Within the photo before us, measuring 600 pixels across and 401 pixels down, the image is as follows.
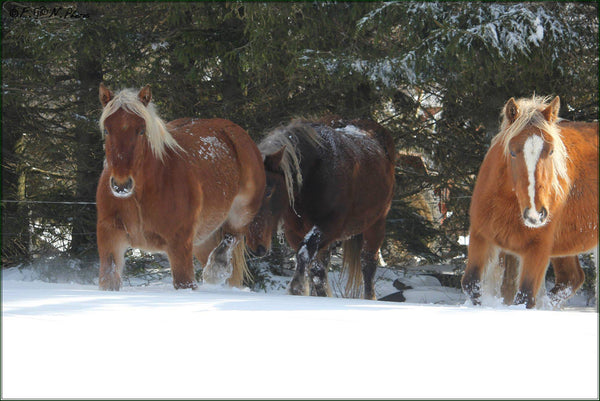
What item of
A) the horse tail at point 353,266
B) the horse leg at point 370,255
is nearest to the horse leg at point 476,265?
the horse leg at point 370,255

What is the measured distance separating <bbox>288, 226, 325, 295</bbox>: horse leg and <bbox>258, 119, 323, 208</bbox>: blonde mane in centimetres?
43

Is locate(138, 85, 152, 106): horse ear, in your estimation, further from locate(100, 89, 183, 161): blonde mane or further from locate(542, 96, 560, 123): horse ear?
locate(542, 96, 560, 123): horse ear

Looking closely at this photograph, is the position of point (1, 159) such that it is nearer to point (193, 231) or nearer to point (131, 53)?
point (131, 53)

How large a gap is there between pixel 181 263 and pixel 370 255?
3.35 metres

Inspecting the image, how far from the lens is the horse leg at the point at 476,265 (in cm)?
527

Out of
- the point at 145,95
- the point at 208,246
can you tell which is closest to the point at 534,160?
the point at 145,95

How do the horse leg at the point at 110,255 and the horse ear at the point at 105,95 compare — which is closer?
the horse leg at the point at 110,255

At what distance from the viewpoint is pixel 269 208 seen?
703 cm

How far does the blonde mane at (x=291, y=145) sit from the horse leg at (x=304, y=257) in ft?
1.41

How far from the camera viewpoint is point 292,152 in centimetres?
714

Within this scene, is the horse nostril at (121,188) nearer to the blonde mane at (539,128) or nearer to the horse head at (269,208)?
the horse head at (269,208)

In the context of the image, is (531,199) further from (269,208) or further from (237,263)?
(237,263)

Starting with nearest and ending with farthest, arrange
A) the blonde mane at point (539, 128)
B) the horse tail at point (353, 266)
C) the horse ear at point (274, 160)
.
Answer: the blonde mane at point (539, 128)
the horse ear at point (274, 160)
the horse tail at point (353, 266)

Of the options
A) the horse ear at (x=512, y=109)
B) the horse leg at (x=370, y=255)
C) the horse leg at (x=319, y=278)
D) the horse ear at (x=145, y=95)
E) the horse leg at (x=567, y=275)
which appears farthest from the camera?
the horse leg at (x=370, y=255)
